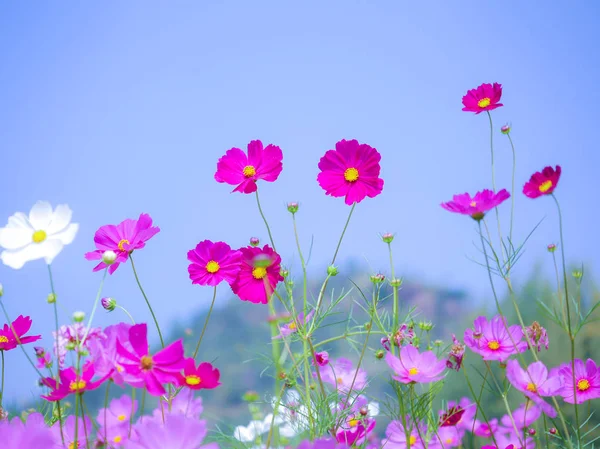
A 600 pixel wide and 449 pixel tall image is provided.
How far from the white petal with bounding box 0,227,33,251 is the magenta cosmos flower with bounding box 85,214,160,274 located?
0.24 meters

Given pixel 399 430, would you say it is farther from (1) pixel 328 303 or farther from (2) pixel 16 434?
(2) pixel 16 434

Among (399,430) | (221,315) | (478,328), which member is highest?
(478,328)

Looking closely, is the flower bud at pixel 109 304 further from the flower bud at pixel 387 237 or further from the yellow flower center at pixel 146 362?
the flower bud at pixel 387 237

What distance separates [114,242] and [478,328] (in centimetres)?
70

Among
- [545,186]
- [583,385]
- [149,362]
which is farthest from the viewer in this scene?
[583,385]

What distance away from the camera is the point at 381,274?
3.60 feet

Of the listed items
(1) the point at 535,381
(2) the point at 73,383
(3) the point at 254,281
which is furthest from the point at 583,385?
(2) the point at 73,383

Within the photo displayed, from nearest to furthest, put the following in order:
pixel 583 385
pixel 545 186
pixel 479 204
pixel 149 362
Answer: pixel 149 362 → pixel 479 204 → pixel 545 186 → pixel 583 385

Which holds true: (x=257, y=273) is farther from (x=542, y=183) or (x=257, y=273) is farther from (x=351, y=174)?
(x=542, y=183)

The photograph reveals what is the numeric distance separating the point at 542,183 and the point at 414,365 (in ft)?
1.25

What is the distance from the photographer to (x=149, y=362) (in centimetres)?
68

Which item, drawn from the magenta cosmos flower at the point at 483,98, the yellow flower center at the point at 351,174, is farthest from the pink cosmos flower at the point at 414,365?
the magenta cosmos flower at the point at 483,98

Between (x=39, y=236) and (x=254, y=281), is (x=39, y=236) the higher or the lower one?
the higher one

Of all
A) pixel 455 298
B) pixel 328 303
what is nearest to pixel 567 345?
pixel 455 298
